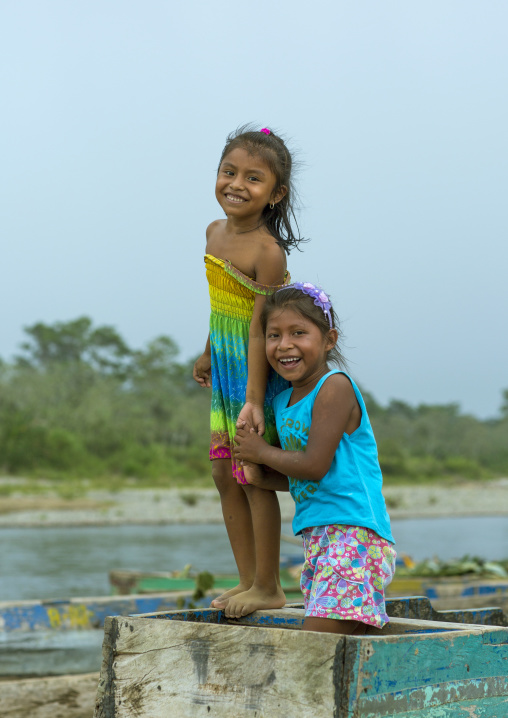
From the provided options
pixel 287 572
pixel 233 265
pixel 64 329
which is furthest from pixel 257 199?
pixel 64 329

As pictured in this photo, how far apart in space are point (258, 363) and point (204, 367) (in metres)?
0.46

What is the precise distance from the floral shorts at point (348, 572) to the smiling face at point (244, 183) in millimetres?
1073

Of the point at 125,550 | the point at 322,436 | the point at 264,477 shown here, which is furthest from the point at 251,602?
the point at 125,550

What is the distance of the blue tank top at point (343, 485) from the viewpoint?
2.27m

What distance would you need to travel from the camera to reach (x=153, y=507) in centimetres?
2862

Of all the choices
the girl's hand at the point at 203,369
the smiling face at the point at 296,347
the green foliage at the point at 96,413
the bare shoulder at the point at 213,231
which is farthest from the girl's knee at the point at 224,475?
the green foliage at the point at 96,413

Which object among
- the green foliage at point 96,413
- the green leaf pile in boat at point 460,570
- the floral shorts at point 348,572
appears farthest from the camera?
the green foliage at point 96,413

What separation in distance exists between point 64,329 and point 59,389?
9.35 meters

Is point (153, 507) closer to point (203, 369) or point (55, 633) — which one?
point (55, 633)

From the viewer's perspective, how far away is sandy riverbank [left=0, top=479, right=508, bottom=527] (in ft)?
83.7

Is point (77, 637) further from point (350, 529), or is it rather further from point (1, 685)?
point (350, 529)

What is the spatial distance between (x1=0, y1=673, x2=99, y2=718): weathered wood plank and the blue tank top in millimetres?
2084

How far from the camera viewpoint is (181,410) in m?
40.4

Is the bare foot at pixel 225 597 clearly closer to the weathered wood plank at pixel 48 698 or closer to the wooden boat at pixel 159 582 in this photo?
the weathered wood plank at pixel 48 698
